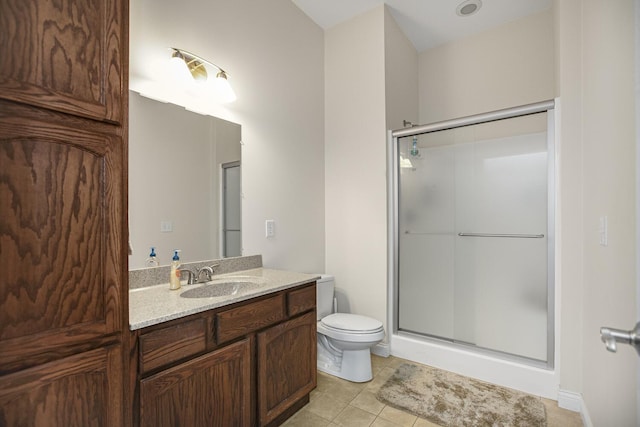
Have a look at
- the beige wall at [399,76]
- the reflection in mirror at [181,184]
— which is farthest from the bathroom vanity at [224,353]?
the beige wall at [399,76]

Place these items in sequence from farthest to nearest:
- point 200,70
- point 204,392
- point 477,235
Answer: point 477,235 < point 200,70 < point 204,392

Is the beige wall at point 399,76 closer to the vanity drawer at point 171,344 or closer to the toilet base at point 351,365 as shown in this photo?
the toilet base at point 351,365

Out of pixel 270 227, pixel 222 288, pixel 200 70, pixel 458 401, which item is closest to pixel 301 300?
pixel 222 288

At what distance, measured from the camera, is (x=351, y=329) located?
82.9 inches

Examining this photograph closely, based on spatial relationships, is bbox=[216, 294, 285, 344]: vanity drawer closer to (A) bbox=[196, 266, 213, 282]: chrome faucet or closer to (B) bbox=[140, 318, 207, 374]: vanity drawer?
(B) bbox=[140, 318, 207, 374]: vanity drawer

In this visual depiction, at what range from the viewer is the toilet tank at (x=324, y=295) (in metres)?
2.45

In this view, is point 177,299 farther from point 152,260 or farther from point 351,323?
point 351,323

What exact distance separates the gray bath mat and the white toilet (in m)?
0.21

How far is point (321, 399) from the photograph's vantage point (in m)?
1.97

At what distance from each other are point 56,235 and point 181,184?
91 cm

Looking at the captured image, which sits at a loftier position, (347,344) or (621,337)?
(621,337)

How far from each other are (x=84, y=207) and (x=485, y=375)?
8.53 ft

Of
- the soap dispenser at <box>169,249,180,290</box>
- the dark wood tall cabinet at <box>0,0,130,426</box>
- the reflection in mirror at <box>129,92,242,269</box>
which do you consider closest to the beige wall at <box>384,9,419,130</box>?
the reflection in mirror at <box>129,92,242,269</box>

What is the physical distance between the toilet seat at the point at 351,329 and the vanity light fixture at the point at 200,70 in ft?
5.68
